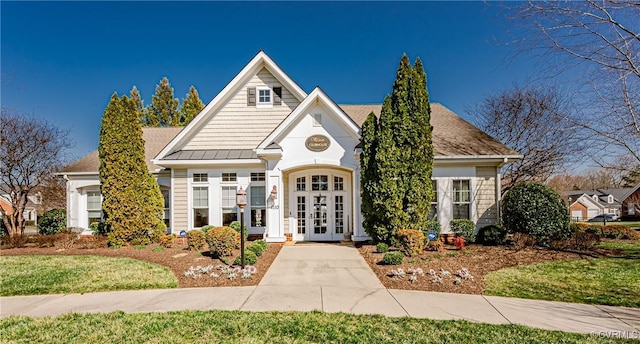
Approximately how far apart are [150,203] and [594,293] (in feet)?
44.2

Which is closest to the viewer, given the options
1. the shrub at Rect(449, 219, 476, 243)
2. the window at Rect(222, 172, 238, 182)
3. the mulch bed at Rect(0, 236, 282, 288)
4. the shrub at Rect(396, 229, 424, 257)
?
the mulch bed at Rect(0, 236, 282, 288)

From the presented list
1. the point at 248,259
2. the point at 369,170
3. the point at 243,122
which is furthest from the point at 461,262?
the point at 243,122

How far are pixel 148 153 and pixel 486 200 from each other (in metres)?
15.8

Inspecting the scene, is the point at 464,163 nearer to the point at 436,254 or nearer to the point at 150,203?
the point at 436,254

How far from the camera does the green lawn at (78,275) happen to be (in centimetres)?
725

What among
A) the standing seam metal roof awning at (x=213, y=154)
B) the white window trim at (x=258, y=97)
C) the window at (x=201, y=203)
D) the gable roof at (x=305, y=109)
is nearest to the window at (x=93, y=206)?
the standing seam metal roof awning at (x=213, y=154)

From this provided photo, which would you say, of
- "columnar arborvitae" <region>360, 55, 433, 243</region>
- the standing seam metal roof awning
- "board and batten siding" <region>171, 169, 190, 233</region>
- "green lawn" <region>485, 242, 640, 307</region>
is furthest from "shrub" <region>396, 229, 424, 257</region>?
"board and batten siding" <region>171, 169, 190, 233</region>

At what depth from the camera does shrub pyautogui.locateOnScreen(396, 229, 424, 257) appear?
382 inches

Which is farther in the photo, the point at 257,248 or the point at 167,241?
the point at 167,241

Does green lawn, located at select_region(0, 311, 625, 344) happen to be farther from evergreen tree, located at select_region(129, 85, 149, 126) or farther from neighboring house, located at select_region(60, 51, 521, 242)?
evergreen tree, located at select_region(129, 85, 149, 126)

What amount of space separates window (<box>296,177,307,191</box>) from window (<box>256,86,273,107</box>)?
3780 mm

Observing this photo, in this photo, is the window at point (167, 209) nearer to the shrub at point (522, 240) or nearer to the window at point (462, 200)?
the window at point (462, 200)

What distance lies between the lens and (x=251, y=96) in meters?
14.7

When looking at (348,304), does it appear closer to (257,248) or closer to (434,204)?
(257,248)
